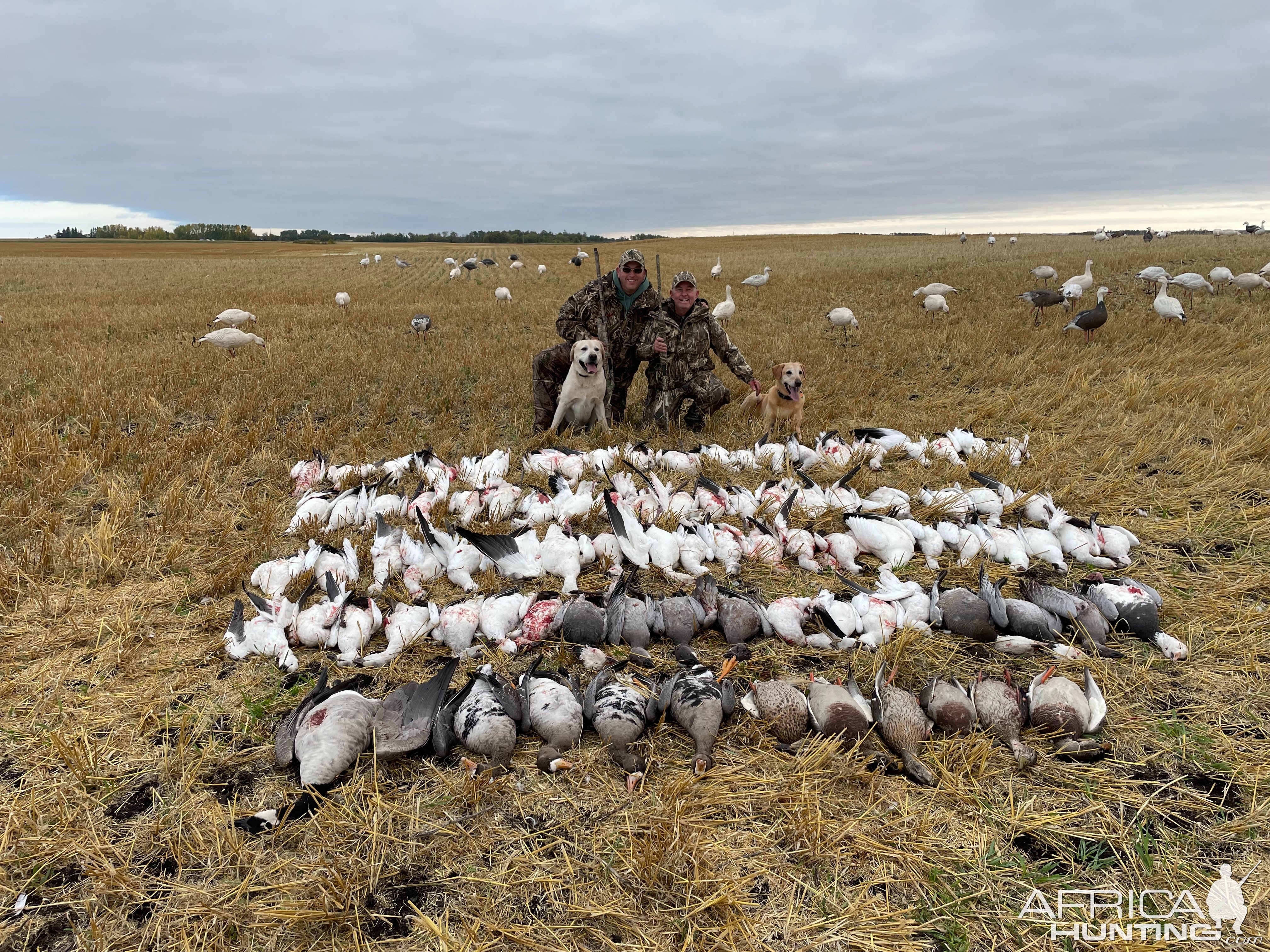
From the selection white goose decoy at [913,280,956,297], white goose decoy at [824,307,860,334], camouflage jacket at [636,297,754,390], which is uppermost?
white goose decoy at [913,280,956,297]

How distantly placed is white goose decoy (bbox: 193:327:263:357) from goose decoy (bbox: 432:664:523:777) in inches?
357

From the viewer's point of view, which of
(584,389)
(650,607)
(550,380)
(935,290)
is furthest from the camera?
(935,290)

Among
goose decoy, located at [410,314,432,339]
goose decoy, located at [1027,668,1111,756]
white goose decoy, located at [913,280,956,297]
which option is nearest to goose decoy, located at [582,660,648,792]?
goose decoy, located at [1027,668,1111,756]

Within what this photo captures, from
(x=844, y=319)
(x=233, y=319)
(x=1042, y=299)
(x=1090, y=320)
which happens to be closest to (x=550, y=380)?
(x=844, y=319)

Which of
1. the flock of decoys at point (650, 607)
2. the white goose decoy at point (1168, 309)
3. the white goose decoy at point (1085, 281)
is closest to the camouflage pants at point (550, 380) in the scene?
the flock of decoys at point (650, 607)

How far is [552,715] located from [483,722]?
0.95 ft

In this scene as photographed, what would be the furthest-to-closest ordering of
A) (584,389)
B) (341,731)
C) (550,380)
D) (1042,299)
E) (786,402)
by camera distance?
(1042,299)
(550,380)
(786,402)
(584,389)
(341,731)

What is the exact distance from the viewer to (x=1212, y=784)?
→ 8.05 feet

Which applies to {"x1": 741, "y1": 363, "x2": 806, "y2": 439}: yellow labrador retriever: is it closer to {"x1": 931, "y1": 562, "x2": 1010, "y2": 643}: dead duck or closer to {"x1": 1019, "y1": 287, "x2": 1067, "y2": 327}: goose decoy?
{"x1": 931, "y1": 562, "x2": 1010, "y2": 643}: dead duck

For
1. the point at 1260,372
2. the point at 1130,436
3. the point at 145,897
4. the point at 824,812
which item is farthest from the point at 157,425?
the point at 1260,372

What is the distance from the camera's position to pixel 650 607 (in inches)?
138

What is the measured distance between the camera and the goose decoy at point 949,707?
2730mm

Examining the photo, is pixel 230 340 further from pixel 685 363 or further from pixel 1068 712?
pixel 1068 712

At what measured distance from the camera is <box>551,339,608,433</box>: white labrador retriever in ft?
20.8
